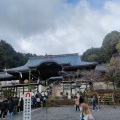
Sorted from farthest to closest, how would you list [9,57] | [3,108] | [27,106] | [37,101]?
[9,57] < [37,101] < [3,108] < [27,106]

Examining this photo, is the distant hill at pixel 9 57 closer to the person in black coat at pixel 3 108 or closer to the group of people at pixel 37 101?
the group of people at pixel 37 101

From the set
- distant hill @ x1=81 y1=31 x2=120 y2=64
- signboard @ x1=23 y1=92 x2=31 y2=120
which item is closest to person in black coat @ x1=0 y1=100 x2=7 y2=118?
signboard @ x1=23 y1=92 x2=31 y2=120

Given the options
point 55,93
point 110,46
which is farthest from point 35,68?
point 110,46

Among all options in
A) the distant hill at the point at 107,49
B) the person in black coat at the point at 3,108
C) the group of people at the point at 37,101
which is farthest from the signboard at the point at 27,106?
the distant hill at the point at 107,49

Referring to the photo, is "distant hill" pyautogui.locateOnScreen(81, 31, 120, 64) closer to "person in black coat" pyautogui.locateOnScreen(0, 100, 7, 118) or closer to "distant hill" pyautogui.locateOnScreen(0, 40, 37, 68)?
"distant hill" pyautogui.locateOnScreen(0, 40, 37, 68)

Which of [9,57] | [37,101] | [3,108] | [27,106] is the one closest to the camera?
[27,106]

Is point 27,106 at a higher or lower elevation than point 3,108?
higher

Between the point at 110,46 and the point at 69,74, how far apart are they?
74.5 feet

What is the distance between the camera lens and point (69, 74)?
31.1m

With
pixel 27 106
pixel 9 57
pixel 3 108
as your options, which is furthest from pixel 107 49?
pixel 27 106

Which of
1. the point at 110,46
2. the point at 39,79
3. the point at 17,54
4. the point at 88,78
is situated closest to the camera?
the point at 88,78

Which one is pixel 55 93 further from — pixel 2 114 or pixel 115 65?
pixel 2 114

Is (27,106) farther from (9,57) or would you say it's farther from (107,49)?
(9,57)

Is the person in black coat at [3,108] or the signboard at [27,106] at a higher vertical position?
the signboard at [27,106]
